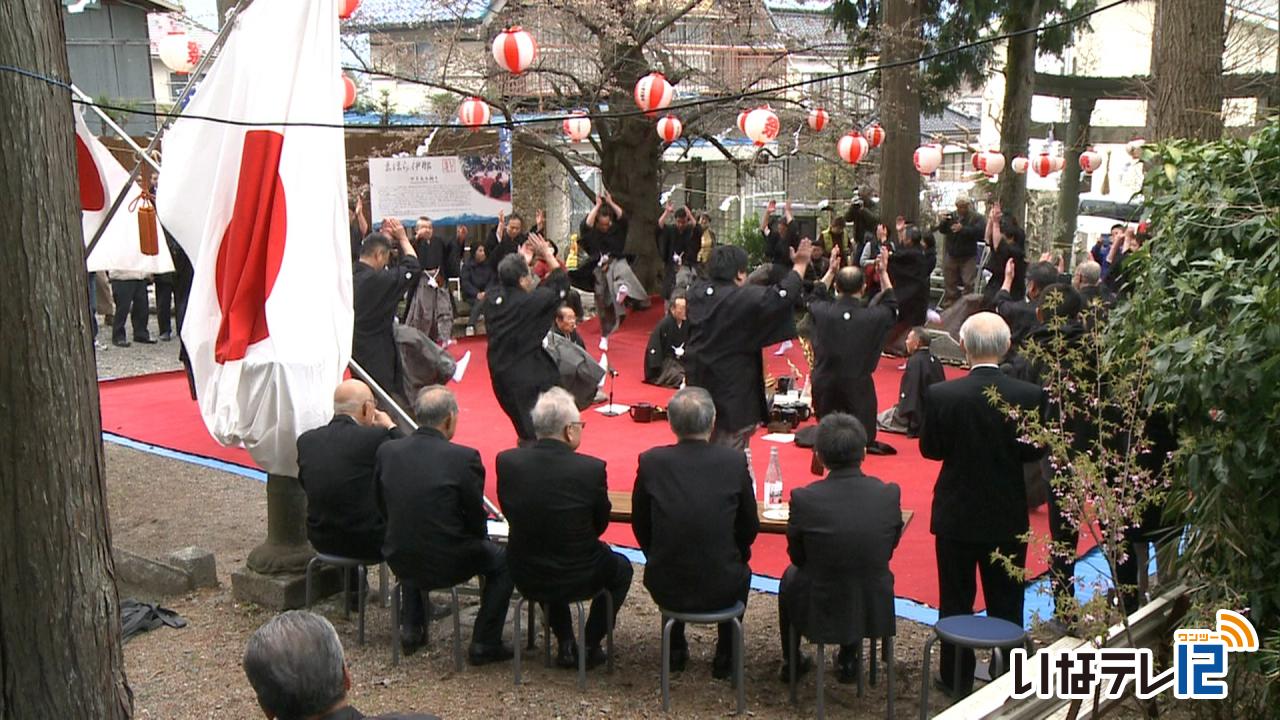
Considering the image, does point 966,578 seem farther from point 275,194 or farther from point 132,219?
point 132,219

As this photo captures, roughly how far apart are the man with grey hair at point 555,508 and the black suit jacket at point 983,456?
1582 mm

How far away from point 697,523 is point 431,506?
1260 mm

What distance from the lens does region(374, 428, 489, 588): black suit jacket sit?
5.25m

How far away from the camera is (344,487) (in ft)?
18.5

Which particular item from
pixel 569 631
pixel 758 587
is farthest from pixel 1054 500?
pixel 569 631

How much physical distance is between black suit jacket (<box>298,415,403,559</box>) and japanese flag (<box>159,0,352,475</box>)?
275 millimetres

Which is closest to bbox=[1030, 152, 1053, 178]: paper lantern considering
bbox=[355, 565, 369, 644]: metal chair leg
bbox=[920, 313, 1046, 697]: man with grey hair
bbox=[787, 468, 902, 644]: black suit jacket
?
bbox=[920, 313, 1046, 697]: man with grey hair

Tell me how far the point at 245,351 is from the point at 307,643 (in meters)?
3.42

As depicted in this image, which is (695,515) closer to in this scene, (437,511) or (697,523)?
(697,523)

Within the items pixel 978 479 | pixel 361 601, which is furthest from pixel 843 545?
pixel 361 601

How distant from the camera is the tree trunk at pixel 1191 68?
8125 mm

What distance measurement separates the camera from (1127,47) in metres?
25.6

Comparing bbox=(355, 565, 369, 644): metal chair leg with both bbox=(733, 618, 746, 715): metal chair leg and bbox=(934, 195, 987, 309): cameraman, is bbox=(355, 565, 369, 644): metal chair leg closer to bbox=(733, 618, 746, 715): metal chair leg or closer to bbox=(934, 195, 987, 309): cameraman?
bbox=(733, 618, 746, 715): metal chair leg

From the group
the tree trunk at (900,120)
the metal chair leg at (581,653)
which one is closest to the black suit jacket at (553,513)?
the metal chair leg at (581,653)
